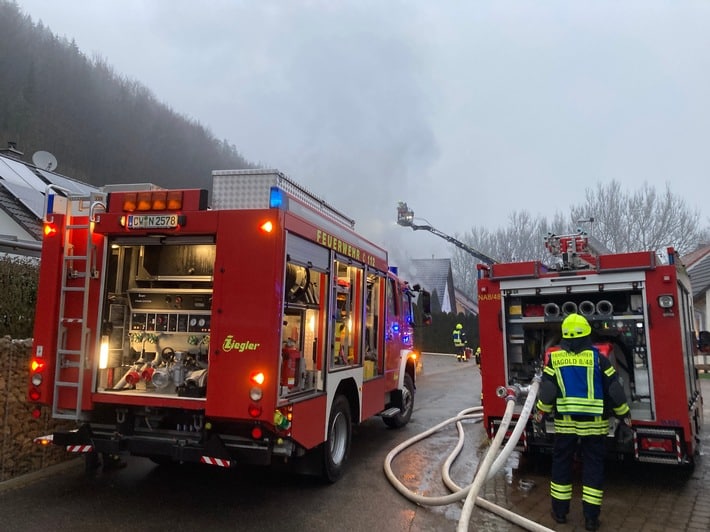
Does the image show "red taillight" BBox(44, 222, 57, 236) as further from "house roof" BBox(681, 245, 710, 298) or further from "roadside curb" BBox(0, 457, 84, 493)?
"house roof" BBox(681, 245, 710, 298)

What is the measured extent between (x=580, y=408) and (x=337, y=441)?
2.51 meters

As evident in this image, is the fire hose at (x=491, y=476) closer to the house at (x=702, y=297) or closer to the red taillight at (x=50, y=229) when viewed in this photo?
the red taillight at (x=50, y=229)

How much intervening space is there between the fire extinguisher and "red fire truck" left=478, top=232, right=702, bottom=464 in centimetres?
240

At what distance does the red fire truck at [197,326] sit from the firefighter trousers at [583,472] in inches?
83.5

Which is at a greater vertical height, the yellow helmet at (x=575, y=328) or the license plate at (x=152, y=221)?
the license plate at (x=152, y=221)

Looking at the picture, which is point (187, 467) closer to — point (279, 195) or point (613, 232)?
point (279, 195)

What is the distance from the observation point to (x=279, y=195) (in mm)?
4621

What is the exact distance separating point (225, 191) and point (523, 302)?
3704mm

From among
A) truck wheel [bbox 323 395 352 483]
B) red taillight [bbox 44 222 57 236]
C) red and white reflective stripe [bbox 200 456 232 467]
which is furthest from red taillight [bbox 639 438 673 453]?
red taillight [bbox 44 222 57 236]

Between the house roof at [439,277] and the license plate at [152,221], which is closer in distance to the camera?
the license plate at [152,221]

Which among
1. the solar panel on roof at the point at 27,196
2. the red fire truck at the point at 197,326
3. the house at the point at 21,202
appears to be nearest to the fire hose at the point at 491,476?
the red fire truck at the point at 197,326

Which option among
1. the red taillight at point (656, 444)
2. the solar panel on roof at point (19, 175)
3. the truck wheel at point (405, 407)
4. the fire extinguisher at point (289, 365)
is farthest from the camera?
the solar panel on roof at point (19, 175)

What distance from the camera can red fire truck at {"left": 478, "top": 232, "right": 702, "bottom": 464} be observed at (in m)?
5.38

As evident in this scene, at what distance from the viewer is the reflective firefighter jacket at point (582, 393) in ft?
15.0
